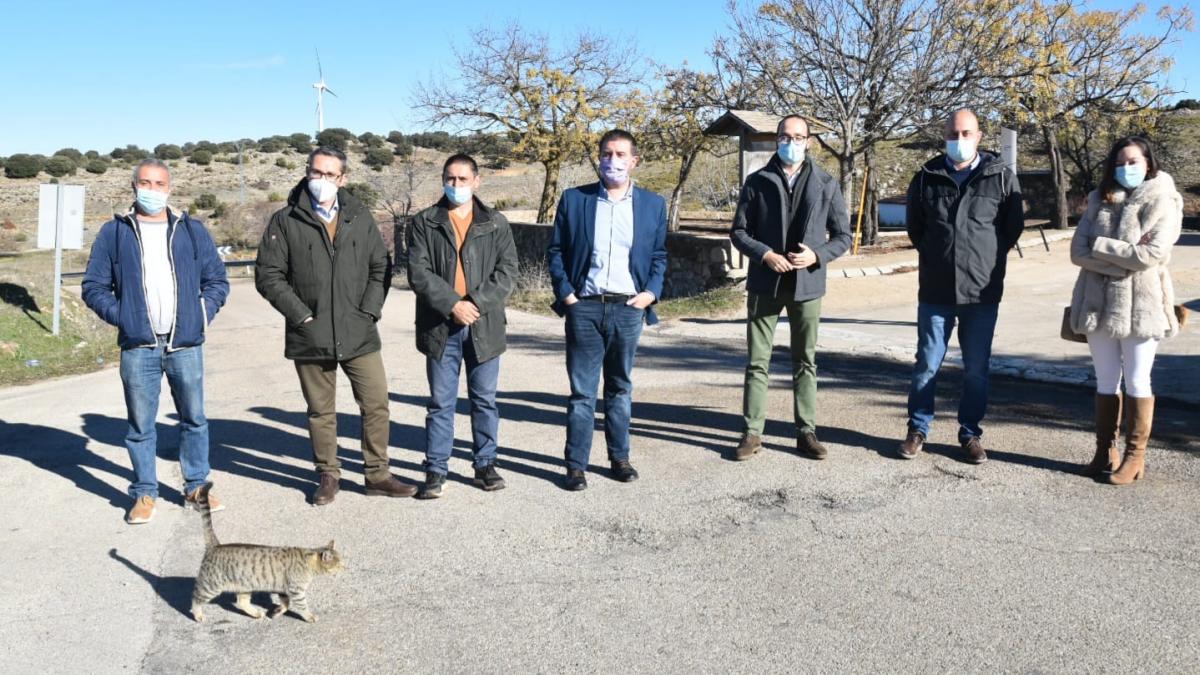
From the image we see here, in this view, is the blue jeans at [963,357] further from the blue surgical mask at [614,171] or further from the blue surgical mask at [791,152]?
the blue surgical mask at [614,171]

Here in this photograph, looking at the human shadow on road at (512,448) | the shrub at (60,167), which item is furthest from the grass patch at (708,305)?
the shrub at (60,167)

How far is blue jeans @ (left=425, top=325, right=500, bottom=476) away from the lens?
5438mm

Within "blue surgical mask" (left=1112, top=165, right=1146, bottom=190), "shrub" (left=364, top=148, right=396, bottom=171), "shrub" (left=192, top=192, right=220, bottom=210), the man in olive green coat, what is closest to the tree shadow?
the man in olive green coat

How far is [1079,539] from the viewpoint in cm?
454

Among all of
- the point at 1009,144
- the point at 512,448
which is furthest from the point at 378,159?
the point at 512,448

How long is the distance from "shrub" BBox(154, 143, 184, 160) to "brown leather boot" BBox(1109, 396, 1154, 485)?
2685 inches

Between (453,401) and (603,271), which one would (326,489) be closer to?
(453,401)

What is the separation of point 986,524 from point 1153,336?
1.46 meters

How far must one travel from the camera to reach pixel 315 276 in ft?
17.2

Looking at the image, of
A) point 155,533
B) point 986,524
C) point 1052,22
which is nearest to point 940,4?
point 1052,22

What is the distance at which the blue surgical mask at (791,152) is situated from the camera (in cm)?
580

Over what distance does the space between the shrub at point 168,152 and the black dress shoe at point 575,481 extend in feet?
219

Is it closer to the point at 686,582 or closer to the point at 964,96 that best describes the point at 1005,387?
the point at 686,582

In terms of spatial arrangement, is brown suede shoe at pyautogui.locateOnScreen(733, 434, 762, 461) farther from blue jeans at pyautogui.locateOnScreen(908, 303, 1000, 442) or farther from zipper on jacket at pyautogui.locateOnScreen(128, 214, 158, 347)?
zipper on jacket at pyautogui.locateOnScreen(128, 214, 158, 347)
